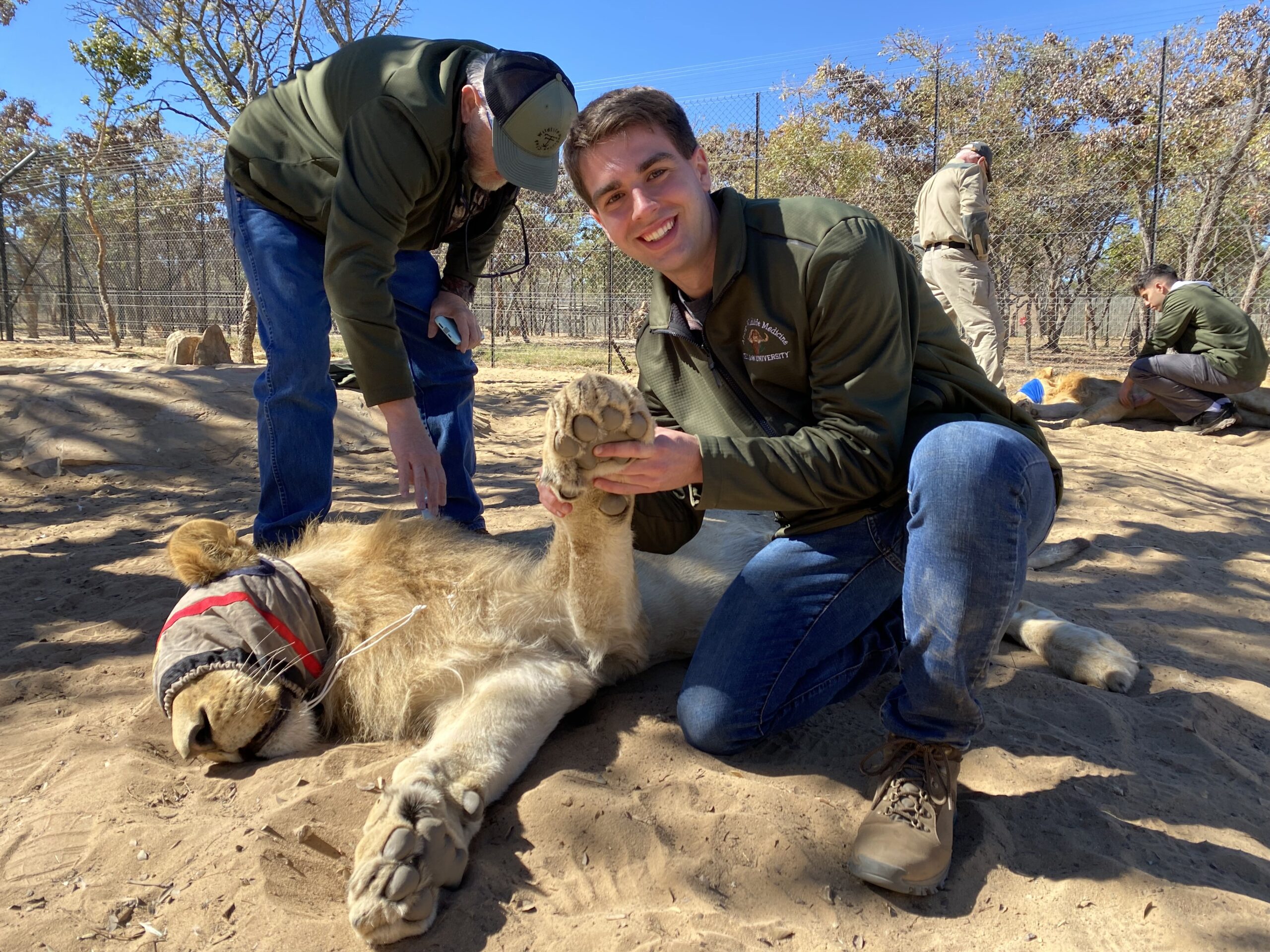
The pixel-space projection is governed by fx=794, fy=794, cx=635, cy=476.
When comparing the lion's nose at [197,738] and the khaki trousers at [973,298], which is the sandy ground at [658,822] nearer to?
the lion's nose at [197,738]

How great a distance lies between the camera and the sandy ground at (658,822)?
1.48 metres

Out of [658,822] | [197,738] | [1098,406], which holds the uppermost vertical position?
[1098,406]

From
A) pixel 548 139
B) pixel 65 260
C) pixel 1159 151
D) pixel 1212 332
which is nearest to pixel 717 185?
pixel 1159 151

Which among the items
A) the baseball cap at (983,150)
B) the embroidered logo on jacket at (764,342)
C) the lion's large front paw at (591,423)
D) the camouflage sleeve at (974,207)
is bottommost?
the lion's large front paw at (591,423)

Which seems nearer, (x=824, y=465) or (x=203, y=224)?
(x=824, y=465)

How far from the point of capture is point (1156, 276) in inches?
329

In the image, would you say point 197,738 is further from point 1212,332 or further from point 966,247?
point 1212,332

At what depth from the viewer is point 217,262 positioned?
1444 centimetres

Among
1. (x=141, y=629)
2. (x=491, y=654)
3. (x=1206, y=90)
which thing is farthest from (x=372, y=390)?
(x=1206, y=90)

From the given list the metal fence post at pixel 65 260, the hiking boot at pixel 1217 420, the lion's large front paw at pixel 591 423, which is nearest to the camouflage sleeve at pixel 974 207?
the hiking boot at pixel 1217 420

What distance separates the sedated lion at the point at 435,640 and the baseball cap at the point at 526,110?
1008 millimetres

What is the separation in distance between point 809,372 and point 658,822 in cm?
118

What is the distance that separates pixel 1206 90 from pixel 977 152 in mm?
10207

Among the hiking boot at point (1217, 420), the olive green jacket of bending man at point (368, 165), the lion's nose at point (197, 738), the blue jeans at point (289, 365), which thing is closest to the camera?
the lion's nose at point (197, 738)
